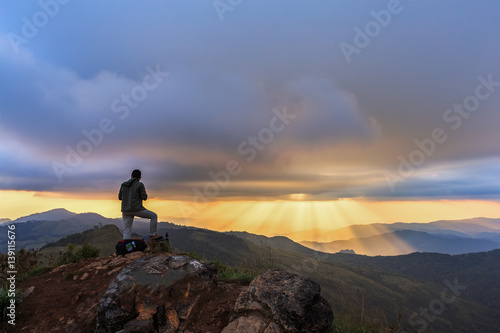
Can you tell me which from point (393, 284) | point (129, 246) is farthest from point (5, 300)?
point (393, 284)

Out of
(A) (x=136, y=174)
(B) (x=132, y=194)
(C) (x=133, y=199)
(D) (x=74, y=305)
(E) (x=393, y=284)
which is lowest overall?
(E) (x=393, y=284)

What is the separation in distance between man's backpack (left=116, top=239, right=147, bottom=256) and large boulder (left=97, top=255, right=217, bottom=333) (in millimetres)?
3164

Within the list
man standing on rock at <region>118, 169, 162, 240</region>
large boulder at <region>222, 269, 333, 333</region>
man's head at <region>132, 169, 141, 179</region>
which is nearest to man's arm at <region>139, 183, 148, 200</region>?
man standing on rock at <region>118, 169, 162, 240</region>

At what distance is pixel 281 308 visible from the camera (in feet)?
18.7

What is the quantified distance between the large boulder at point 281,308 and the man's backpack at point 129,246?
594 cm

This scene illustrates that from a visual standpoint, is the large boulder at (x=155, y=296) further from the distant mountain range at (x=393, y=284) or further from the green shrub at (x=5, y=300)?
the distant mountain range at (x=393, y=284)

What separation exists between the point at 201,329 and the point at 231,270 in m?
4.88

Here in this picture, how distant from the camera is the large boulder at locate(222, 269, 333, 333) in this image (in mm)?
5516

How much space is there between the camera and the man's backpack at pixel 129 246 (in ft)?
32.8

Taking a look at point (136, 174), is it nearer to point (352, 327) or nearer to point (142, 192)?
point (142, 192)

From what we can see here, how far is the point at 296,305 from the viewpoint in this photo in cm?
573

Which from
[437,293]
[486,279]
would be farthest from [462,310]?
[486,279]

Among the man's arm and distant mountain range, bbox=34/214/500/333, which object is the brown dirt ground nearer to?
the man's arm

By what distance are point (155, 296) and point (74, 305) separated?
281cm
